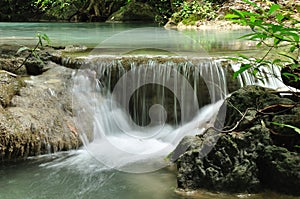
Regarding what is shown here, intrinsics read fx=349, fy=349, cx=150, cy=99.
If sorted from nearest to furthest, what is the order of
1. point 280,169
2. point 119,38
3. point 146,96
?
point 280,169, point 146,96, point 119,38

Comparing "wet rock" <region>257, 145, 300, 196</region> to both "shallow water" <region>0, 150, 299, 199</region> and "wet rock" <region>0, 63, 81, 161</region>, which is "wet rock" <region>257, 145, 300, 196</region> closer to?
"shallow water" <region>0, 150, 299, 199</region>

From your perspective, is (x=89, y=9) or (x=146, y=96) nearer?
(x=146, y=96)

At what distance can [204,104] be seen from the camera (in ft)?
17.3

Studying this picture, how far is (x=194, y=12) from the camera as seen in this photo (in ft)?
48.4

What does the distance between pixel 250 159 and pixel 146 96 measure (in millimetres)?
2569

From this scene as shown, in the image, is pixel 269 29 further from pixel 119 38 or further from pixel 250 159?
pixel 119 38

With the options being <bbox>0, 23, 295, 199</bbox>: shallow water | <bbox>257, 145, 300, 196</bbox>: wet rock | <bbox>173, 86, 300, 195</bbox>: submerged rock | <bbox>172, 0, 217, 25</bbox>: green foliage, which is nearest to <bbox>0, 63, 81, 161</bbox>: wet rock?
<bbox>0, 23, 295, 199</bbox>: shallow water

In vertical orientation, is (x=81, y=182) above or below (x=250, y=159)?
below

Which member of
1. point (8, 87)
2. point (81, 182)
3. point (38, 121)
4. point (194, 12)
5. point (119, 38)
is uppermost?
point (194, 12)

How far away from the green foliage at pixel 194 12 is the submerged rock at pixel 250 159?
11.5m

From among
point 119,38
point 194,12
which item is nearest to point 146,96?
point 119,38

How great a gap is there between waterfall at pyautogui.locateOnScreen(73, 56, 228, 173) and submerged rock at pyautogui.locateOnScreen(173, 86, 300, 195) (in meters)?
1.59

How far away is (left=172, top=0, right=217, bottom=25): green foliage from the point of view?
1436cm

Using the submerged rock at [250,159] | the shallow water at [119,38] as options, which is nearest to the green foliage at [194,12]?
the shallow water at [119,38]
